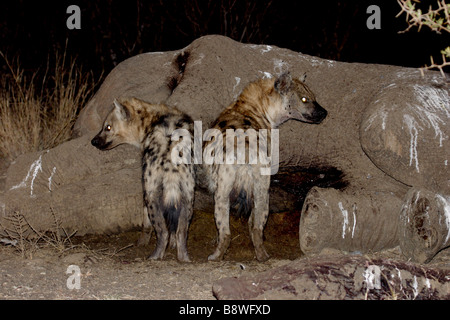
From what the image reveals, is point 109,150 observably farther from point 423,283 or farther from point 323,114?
point 423,283

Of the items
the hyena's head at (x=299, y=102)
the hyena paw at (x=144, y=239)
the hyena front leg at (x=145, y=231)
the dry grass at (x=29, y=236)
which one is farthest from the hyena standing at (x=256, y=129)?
the dry grass at (x=29, y=236)

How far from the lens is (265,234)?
226 inches

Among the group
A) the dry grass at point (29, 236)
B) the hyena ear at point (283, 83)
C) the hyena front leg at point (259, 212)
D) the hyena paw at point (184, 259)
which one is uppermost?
the hyena ear at point (283, 83)

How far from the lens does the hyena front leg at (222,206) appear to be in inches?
191

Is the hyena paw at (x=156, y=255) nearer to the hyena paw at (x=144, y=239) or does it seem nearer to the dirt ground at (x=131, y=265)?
the dirt ground at (x=131, y=265)

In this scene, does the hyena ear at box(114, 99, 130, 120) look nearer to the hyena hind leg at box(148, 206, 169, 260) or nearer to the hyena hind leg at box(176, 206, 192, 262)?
the hyena hind leg at box(148, 206, 169, 260)

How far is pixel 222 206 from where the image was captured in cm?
490

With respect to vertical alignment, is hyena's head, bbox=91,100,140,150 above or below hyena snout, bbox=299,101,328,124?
below

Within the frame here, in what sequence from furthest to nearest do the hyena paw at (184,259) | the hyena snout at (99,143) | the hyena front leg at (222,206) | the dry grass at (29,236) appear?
the hyena snout at (99,143) → the dry grass at (29,236) → the hyena paw at (184,259) → the hyena front leg at (222,206)

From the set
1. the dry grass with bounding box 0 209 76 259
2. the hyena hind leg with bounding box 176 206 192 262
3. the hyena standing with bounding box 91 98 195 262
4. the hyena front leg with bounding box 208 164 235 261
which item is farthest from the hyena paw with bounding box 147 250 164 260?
the dry grass with bounding box 0 209 76 259

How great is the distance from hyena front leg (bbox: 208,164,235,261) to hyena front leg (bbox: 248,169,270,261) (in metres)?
0.22

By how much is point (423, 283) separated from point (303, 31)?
1152 cm

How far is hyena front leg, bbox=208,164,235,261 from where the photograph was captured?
4.86 metres
